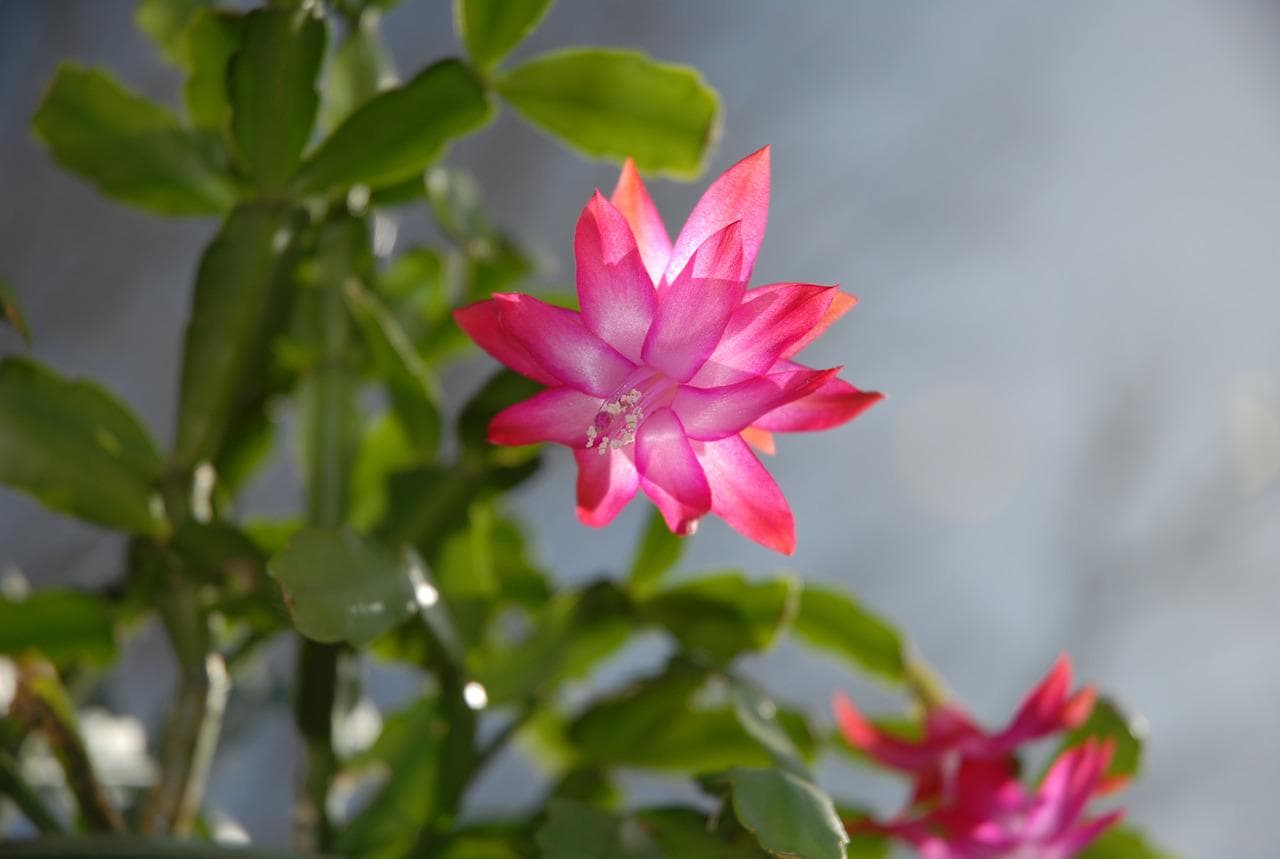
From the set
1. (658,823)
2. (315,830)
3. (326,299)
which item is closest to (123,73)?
(326,299)

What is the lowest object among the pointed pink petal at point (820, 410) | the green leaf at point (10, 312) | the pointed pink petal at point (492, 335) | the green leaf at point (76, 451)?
the green leaf at point (76, 451)

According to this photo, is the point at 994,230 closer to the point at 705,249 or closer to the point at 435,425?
the point at 435,425

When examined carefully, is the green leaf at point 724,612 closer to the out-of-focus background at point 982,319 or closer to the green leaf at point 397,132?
the green leaf at point 397,132

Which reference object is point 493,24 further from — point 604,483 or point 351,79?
point 604,483

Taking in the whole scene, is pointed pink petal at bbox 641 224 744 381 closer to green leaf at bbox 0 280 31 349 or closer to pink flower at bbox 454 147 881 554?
pink flower at bbox 454 147 881 554

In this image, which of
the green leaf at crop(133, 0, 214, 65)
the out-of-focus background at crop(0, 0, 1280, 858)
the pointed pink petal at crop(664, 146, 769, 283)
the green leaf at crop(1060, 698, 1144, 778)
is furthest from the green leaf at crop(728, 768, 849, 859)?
the out-of-focus background at crop(0, 0, 1280, 858)

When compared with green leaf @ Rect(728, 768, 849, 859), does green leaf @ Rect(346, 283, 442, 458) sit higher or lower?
higher

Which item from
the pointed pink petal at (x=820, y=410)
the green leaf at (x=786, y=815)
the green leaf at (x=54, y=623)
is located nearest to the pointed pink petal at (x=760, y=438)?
the pointed pink petal at (x=820, y=410)
